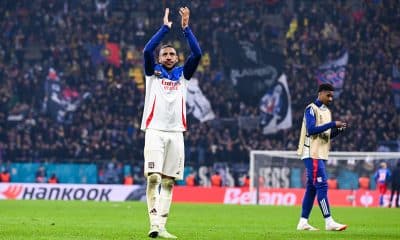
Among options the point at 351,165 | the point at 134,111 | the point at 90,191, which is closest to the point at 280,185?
the point at 351,165

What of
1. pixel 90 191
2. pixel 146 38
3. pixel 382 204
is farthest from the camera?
pixel 146 38

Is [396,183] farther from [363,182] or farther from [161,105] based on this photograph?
[161,105]

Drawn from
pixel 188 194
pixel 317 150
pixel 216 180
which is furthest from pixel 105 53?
pixel 317 150

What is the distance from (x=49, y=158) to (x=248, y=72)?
10.8 m

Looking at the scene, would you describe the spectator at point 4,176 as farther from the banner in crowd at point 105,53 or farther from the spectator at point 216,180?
the banner in crowd at point 105,53

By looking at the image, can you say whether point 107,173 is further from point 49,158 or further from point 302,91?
point 302,91

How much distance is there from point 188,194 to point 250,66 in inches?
443

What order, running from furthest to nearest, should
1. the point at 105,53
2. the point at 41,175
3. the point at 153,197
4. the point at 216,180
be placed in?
the point at 105,53 → the point at 41,175 → the point at 216,180 → the point at 153,197

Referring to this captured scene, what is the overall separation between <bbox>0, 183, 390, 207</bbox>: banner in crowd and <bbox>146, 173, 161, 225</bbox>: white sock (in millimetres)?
24280

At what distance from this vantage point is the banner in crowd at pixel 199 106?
4488 centimetres

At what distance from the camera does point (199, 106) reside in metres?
44.9

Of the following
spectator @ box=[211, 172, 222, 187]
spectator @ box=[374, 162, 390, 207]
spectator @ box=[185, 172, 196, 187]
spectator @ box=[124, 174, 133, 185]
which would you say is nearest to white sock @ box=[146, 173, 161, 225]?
spectator @ box=[374, 162, 390, 207]

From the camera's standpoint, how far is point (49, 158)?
42.9 m

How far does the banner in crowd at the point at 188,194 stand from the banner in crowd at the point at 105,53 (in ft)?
38.3
